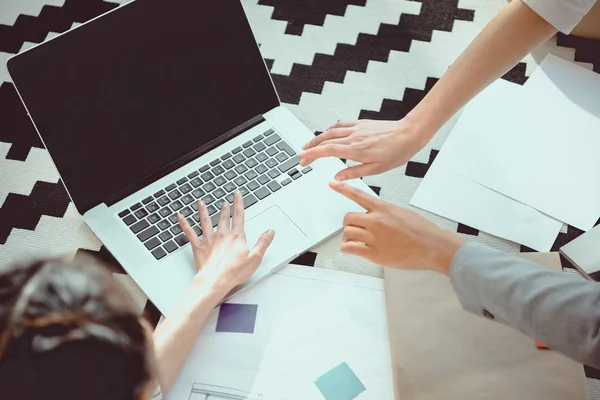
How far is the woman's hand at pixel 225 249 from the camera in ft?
2.52

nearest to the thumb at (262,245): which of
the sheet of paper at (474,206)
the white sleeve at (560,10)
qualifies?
the sheet of paper at (474,206)

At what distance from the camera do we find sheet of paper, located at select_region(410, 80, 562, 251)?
86cm

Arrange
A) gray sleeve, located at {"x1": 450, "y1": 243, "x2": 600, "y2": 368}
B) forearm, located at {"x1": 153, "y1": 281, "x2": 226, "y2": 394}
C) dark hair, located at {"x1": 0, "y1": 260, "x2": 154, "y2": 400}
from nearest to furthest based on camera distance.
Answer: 1. dark hair, located at {"x1": 0, "y1": 260, "x2": 154, "y2": 400}
2. gray sleeve, located at {"x1": 450, "y1": 243, "x2": 600, "y2": 368}
3. forearm, located at {"x1": 153, "y1": 281, "x2": 226, "y2": 394}

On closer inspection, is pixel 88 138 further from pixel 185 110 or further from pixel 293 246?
pixel 293 246

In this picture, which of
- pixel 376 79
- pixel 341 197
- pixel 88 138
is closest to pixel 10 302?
pixel 88 138

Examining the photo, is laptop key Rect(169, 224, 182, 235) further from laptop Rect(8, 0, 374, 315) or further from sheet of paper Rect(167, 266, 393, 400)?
sheet of paper Rect(167, 266, 393, 400)

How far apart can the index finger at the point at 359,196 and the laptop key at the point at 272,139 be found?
0.15 m

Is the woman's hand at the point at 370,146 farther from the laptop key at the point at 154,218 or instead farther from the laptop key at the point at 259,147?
the laptop key at the point at 154,218

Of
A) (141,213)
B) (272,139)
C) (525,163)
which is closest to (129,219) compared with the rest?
(141,213)

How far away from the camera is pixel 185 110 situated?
0.86 meters

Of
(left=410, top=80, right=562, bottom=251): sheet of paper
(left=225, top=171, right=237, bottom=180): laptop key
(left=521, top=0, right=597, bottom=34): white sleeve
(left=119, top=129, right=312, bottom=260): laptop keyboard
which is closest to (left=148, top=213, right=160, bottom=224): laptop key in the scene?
(left=119, top=129, right=312, bottom=260): laptop keyboard

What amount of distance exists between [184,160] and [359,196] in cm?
26

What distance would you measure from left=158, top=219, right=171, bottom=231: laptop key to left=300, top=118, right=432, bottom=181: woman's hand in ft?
0.63

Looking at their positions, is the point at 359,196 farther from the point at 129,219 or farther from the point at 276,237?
the point at 129,219
